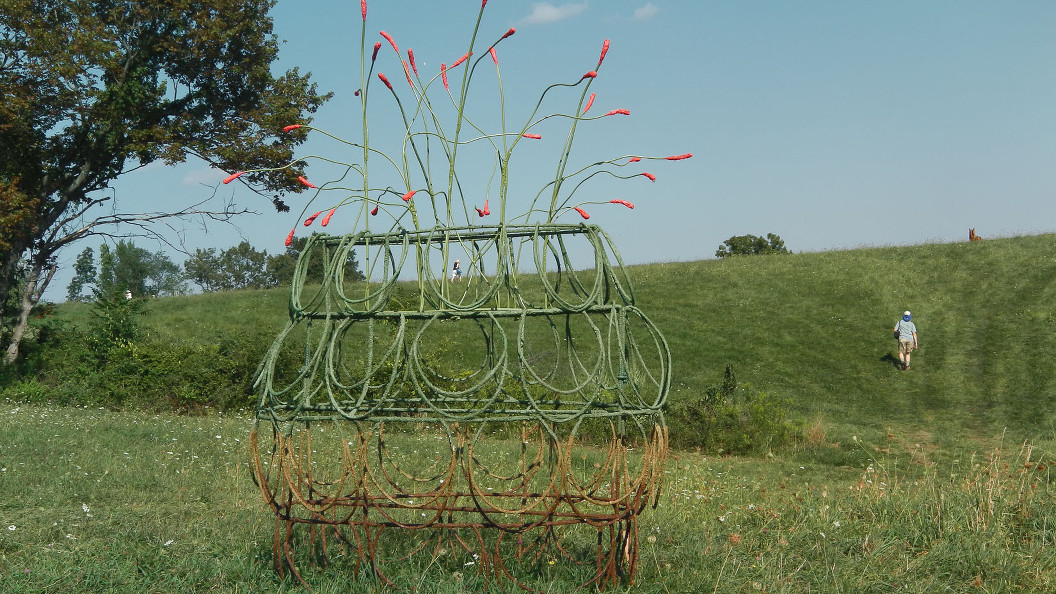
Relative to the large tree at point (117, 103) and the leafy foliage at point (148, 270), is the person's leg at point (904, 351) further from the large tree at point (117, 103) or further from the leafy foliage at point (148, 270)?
the leafy foliage at point (148, 270)

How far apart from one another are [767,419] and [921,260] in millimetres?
18652

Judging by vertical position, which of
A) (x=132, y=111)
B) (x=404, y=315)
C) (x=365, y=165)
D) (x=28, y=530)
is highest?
(x=132, y=111)

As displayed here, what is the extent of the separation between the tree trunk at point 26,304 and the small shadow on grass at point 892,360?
17.4 meters

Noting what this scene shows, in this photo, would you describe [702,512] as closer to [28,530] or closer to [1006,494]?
[1006,494]

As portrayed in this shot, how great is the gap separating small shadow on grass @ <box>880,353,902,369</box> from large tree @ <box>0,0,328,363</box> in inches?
521

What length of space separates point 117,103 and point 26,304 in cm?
428

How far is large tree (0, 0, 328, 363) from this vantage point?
14.0m

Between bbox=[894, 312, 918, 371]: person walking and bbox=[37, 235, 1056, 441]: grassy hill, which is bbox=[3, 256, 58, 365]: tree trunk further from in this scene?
bbox=[894, 312, 918, 371]: person walking

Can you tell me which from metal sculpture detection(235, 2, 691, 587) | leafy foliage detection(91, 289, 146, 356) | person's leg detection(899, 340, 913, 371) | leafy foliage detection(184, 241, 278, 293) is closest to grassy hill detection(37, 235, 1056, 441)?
person's leg detection(899, 340, 913, 371)

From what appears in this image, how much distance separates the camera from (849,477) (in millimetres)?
8484

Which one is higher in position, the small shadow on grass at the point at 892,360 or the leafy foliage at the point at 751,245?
the leafy foliage at the point at 751,245

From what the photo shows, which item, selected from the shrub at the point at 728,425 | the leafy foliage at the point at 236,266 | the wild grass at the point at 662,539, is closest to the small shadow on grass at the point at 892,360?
the shrub at the point at 728,425

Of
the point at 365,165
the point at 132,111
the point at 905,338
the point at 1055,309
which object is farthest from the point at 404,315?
the point at 1055,309

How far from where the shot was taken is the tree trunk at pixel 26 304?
1505cm
